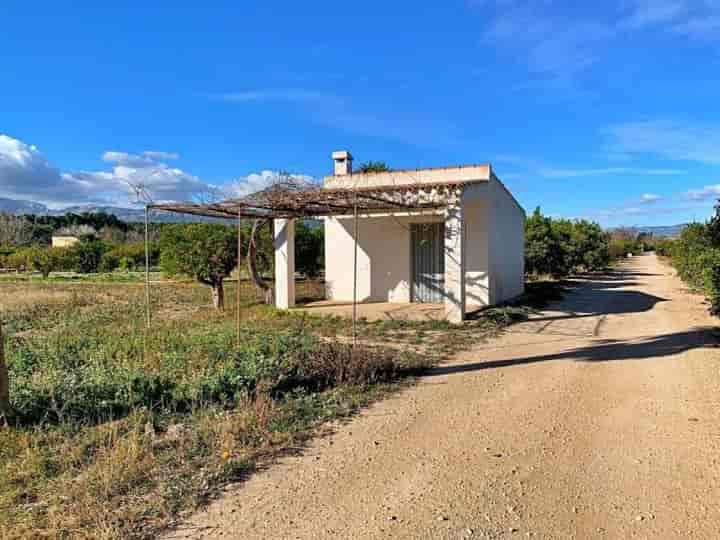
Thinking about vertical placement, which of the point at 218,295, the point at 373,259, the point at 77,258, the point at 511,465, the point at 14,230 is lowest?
the point at 511,465

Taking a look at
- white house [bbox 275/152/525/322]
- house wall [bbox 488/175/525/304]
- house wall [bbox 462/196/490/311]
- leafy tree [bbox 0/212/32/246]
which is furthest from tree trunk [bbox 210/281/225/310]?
leafy tree [bbox 0/212/32/246]

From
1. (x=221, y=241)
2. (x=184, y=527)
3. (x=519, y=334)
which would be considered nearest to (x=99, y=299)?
(x=221, y=241)

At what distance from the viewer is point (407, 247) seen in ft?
49.0

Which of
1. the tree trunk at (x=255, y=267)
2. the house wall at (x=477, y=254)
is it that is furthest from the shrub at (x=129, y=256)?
the house wall at (x=477, y=254)

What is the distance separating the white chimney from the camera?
1526 centimetres

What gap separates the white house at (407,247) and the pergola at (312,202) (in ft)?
3.08

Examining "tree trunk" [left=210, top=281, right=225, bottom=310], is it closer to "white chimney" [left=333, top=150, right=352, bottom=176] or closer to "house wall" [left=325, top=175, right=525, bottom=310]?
"house wall" [left=325, top=175, right=525, bottom=310]

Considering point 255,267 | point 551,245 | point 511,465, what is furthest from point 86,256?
point 511,465

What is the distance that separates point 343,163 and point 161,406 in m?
11.1

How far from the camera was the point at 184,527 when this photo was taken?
3066 mm

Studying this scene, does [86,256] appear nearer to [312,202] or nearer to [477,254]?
[312,202]

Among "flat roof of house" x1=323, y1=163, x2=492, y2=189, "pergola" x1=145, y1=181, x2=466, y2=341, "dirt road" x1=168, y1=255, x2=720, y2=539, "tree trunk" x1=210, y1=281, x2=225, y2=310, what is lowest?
"dirt road" x1=168, y1=255, x2=720, y2=539

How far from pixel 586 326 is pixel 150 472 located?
996 cm

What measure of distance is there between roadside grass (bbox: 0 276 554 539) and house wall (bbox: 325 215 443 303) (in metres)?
4.27
